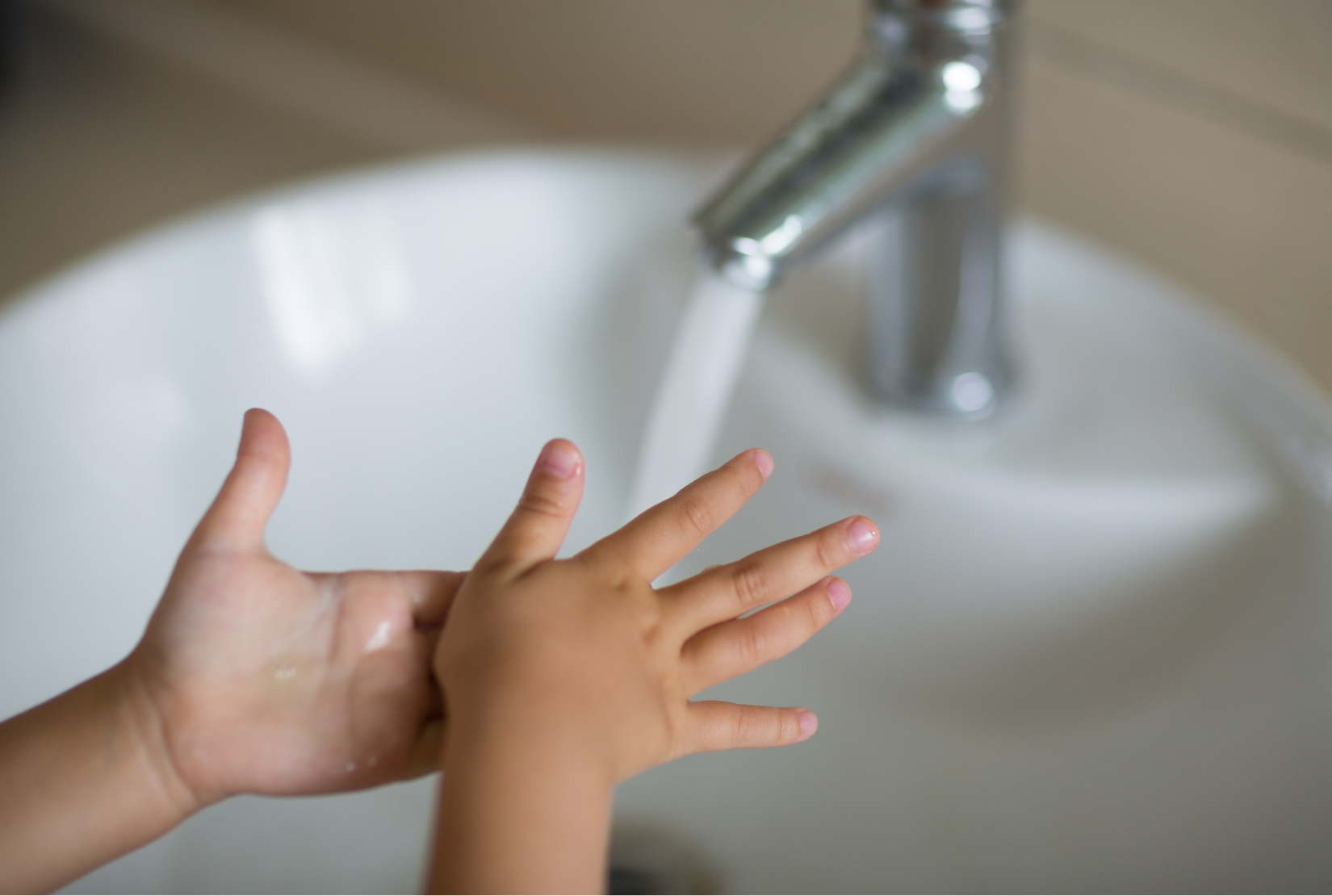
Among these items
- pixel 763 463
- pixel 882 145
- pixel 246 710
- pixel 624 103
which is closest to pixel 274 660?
pixel 246 710

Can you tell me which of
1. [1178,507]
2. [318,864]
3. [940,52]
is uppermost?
[940,52]

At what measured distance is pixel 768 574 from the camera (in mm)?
256

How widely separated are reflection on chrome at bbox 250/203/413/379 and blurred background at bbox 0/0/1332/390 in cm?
20

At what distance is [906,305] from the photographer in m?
0.44

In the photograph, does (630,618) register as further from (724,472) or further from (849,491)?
(849,491)

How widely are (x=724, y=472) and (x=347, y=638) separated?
95 millimetres

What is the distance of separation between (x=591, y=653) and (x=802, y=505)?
10 cm

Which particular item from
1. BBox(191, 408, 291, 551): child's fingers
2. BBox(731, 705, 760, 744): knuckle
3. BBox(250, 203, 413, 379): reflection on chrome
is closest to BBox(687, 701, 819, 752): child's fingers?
BBox(731, 705, 760, 744): knuckle

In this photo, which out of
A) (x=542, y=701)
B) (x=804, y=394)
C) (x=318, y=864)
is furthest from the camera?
(x=804, y=394)

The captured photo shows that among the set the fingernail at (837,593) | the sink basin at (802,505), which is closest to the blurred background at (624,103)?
the sink basin at (802,505)

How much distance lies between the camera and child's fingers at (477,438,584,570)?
25cm

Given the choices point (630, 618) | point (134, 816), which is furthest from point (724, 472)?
point (134, 816)

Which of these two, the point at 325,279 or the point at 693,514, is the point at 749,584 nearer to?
the point at 693,514

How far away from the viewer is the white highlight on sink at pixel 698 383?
1.22ft
